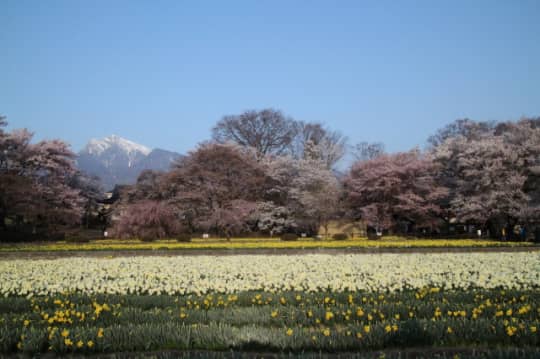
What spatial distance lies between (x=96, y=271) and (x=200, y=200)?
25.4m

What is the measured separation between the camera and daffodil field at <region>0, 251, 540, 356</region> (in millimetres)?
6020

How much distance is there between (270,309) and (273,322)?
0.60 meters

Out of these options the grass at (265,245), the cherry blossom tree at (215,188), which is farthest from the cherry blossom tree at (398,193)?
the grass at (265,245)

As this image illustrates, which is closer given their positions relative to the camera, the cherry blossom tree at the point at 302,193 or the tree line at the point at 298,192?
the tree line at the point at 298,192

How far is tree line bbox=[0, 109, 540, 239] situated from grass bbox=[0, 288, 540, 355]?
2371cm

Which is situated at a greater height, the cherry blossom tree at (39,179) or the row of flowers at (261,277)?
the cherry blossom tree at (39,179)

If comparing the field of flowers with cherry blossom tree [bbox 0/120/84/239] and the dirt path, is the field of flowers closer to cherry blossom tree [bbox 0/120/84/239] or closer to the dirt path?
the dirt path

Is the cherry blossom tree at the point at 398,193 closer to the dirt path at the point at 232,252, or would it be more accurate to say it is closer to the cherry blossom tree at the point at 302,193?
the cherry blossom tree at the point at 302,193

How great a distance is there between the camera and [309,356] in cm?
515

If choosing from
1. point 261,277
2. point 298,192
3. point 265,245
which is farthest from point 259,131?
point 261,277

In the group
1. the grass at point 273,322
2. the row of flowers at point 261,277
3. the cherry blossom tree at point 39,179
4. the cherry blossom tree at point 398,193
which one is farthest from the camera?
the cherry blossom tree at point 398,193

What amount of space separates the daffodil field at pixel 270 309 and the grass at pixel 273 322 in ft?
0.05

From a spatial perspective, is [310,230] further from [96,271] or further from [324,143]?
[96,271]

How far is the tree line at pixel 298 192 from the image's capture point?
33.0 m
